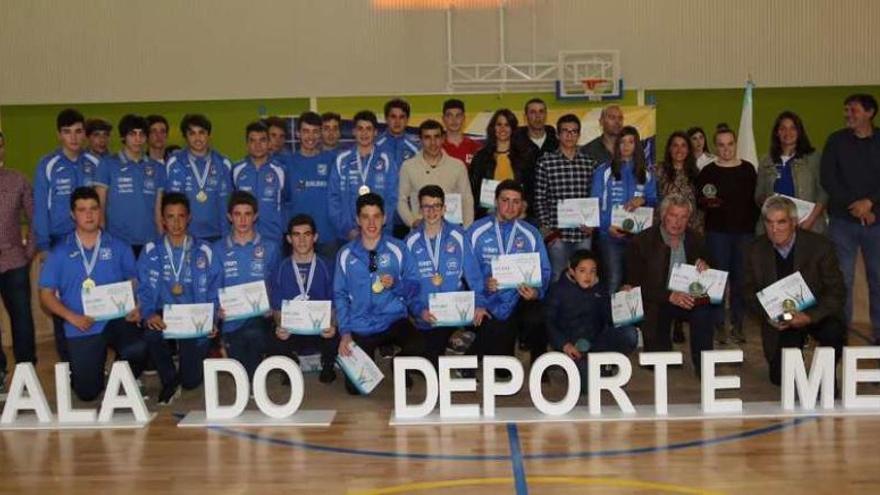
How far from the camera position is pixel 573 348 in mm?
7137

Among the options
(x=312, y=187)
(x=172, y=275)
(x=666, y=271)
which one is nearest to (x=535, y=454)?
(x=666, y=271)

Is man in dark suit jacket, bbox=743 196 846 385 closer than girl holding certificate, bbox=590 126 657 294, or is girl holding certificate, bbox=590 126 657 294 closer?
man in dark suit jacket, bbox=743 196 846 385

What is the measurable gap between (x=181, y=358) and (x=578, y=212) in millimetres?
3127

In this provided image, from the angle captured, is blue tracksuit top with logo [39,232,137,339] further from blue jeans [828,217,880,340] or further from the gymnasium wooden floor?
blue jeans [828,217,880,340]

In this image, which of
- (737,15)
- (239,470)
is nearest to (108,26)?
(737,15)

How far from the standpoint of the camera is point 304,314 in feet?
23.7

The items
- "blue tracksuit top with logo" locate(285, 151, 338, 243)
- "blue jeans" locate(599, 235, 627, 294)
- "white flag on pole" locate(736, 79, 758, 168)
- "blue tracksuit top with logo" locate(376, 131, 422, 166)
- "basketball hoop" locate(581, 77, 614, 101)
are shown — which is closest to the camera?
"blue jeans" locate(599, 235, 627, 294)

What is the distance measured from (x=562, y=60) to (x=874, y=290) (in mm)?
7066

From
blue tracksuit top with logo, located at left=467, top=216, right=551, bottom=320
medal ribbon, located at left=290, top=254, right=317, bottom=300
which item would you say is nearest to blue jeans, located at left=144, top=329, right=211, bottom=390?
medal ribbon, located at left=290, top=254, right=317, bottom=300

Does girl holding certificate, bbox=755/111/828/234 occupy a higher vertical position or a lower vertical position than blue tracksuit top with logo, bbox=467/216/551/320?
higher

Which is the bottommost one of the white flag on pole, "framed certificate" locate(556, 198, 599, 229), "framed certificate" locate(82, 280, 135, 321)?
"framed certificate" locate(82, 280, 135, 321)

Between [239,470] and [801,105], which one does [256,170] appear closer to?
[239,470]

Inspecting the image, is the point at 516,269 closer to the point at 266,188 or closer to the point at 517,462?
the point at 517,462

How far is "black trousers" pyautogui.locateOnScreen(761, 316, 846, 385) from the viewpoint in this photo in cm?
714
